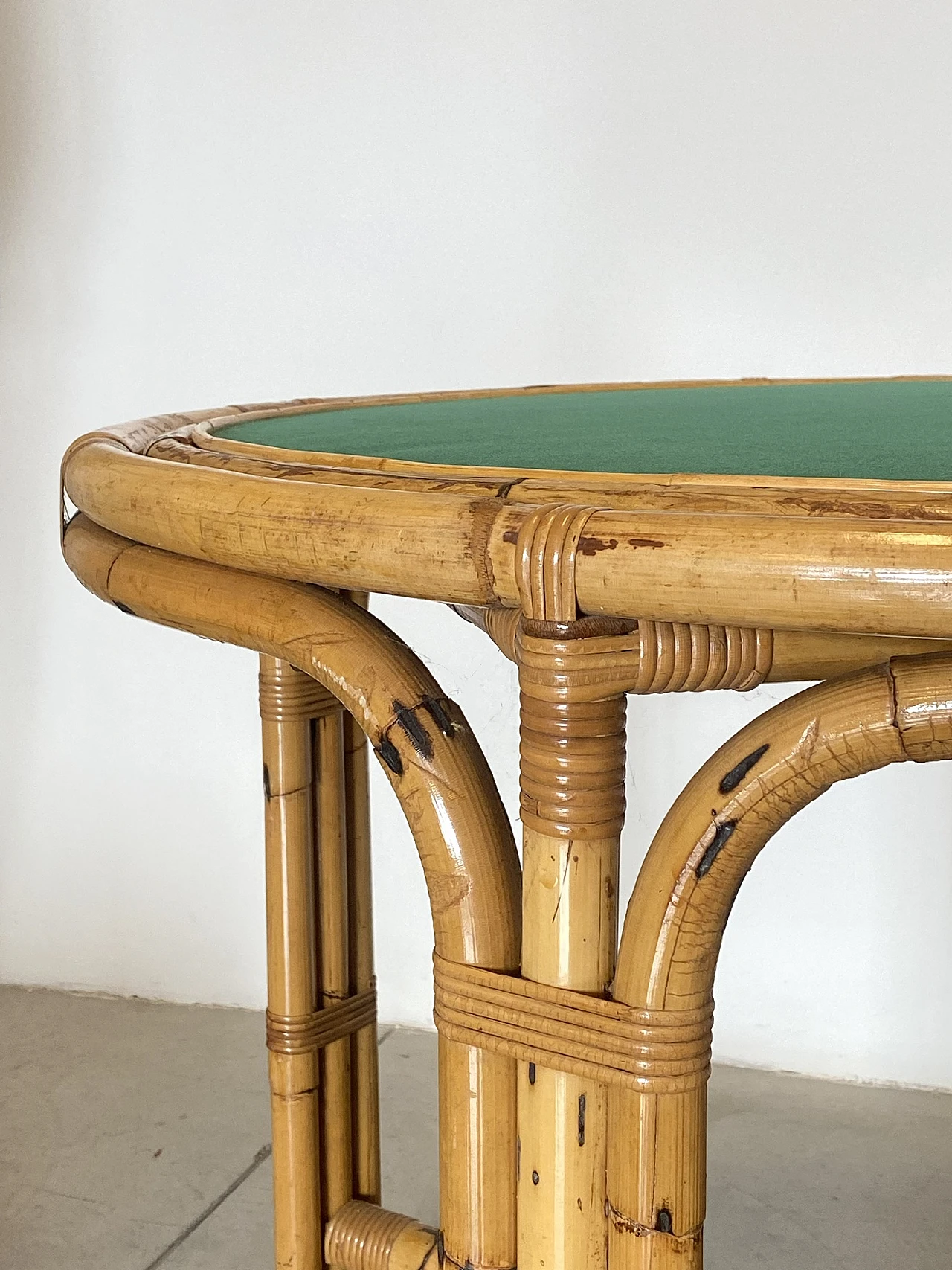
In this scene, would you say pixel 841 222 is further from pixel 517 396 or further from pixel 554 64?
pixel 517 396

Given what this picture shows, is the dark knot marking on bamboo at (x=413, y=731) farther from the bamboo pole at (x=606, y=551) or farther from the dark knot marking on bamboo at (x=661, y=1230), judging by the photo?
the dark knot marking on bamboo at (x=661, y=1230)

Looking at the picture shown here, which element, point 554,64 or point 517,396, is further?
point 554,64

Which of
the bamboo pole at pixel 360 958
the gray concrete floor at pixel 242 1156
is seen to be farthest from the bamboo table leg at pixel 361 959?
the gray concrete floor at pixel 242 1156

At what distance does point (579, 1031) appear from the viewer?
53 cm

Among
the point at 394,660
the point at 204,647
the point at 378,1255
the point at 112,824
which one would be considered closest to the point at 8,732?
the point at 112,824

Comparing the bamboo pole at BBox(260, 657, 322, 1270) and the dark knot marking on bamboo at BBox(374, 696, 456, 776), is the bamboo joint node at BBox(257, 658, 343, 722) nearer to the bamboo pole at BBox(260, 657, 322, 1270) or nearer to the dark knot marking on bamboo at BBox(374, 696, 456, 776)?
the bamboo pole at BBox(260, 657, 322, 1270)

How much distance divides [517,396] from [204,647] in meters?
0.97

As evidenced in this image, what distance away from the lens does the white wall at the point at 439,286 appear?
1.72 meters

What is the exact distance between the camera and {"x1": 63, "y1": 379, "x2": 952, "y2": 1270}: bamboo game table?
43 centimetres

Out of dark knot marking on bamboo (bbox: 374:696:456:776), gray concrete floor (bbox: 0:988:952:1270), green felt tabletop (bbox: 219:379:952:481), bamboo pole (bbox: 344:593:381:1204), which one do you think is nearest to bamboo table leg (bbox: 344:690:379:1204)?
bamboo pole (bbox: 344:593:381:1204)

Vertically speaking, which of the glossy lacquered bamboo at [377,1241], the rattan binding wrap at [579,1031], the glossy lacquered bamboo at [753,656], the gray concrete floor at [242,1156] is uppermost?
the glossy lacquered bamboo at [753,656]

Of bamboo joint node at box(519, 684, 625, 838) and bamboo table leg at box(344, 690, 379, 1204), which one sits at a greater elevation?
bamboo joint node at box(519, 684, 625, 838)

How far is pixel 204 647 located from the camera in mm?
1974

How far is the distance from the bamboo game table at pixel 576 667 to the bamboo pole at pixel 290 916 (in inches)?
7.8
